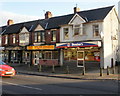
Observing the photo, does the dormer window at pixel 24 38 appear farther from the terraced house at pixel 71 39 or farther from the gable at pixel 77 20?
the gable at pixel 77 20

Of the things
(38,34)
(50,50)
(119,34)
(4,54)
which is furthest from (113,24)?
(4,54)

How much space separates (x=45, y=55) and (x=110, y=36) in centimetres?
1051

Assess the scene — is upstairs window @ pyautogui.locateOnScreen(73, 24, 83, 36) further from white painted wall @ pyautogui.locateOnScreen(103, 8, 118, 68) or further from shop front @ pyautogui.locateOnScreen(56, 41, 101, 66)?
white painted wall @ pyautogui.locateOnScreen(103, 8, 118, 68)

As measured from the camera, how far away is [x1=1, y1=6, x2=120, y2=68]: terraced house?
23016mm

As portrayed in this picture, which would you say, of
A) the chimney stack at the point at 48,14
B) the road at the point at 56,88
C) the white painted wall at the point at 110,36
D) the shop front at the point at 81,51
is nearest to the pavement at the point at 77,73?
the shop front at the point at 81,51

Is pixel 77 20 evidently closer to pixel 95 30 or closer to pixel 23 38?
pixel 95 30

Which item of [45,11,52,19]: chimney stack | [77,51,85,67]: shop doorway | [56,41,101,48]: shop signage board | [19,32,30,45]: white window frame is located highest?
[45,11,52,19]: chimney stack

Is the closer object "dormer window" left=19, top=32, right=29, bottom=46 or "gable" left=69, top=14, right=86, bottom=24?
"gable" left=69, top=14, right=86, bottom=24

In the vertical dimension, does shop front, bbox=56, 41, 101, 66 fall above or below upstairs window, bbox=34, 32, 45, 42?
below

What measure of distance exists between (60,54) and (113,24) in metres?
8.76

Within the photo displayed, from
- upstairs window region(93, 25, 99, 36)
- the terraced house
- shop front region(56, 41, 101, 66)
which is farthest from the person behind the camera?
upstairs window region(93, 25, 99, 36)

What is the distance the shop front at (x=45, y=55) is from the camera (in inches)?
1067

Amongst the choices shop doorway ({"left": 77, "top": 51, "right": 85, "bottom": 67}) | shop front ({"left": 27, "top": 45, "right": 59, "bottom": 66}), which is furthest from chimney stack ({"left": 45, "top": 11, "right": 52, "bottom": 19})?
shop doorway ({"left": 77, "top": 51, "right": 85, "bottom": 67})

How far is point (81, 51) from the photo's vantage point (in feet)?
79.4
